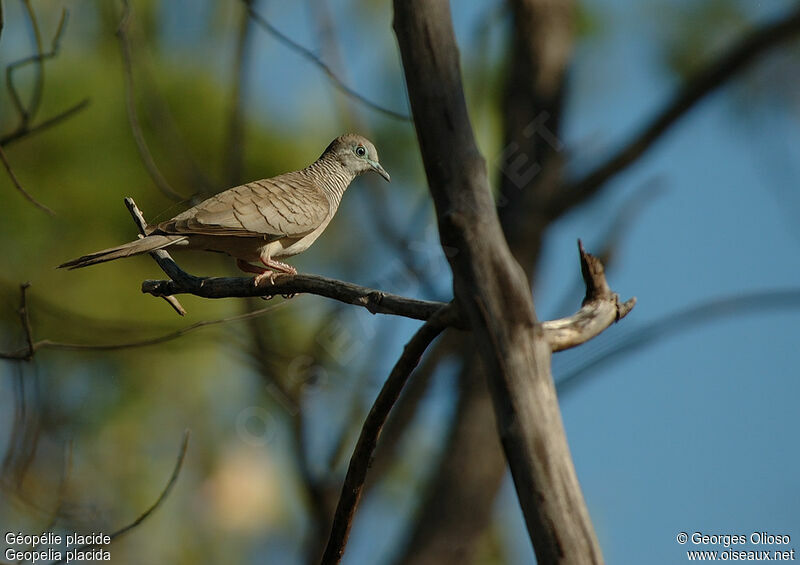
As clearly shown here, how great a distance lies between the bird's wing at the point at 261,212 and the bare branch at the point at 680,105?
3052 mm

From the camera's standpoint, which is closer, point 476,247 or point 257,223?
point 476,247

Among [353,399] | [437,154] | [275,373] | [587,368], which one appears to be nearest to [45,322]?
[275,373]

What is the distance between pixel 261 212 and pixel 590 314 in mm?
1783

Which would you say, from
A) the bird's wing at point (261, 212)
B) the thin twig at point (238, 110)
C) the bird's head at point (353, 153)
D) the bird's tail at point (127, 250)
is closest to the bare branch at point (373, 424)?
the bird's tail at point (127, 250)

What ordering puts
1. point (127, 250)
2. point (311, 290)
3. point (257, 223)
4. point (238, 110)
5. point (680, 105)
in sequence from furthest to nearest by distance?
point (680, 105) < point (238, 110) < point (257, 223) < point (127, 250) < point (311, 290)

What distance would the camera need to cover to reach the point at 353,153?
4875 millimetres

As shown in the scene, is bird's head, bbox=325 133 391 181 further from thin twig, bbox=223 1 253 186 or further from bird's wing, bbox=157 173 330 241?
thin twig, bbox=223 1 253 186

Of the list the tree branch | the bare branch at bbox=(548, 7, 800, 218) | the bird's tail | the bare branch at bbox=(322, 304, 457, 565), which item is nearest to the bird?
the bird's tail

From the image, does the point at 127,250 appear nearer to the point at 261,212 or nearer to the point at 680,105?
the point at 261,212

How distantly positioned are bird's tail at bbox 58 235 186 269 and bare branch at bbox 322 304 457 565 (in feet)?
3.60

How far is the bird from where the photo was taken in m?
3.38

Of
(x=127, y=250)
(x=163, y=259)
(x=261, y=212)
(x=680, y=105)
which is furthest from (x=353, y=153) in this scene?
(x=680, y=105)

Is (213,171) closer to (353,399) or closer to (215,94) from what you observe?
(215,94)

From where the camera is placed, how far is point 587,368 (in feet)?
17.2
